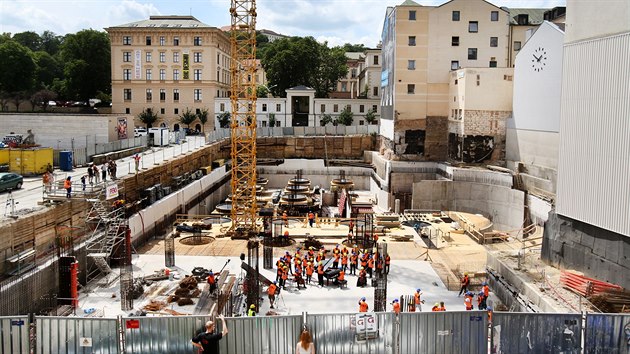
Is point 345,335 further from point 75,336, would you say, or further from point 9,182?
point 9,182

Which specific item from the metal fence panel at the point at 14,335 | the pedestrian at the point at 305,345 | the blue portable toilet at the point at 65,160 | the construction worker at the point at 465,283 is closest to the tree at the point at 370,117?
the blue portable toilet at the point at 65,160

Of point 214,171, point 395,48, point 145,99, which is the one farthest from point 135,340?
point 145,99

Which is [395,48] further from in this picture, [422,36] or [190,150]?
[190,150]

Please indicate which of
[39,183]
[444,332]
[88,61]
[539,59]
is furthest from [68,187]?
[88,61]

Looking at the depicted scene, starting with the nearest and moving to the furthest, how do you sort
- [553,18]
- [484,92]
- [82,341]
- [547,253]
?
[82,341], [547,253], [484,92], [553,18]

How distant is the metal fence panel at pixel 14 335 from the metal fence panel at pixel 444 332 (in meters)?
7.59

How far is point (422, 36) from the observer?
53031mm

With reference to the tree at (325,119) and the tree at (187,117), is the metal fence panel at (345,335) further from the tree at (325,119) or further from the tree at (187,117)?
the tree at (187,117)

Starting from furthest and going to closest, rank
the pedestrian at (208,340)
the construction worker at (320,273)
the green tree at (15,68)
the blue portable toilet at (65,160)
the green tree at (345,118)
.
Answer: the green tree at (15,68)
the green tree at (345,118)
the blue portable toilet at (65,160)
the construction worker at (320,273)
the pedestrian at (208,340)

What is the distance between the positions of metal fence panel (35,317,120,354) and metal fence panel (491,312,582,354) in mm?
7899

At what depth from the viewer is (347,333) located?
40.2 feet

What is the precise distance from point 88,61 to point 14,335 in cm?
8061

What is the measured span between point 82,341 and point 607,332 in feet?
35.5

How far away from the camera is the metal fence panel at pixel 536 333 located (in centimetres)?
1229
